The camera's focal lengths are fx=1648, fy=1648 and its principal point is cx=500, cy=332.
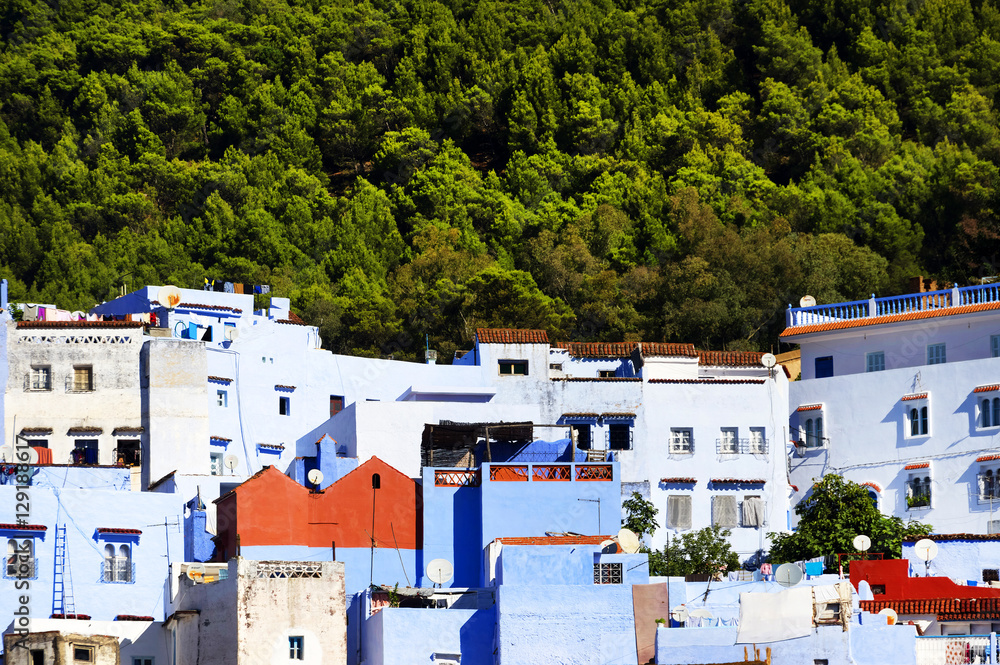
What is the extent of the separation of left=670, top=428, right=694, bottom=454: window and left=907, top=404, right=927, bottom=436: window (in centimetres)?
549

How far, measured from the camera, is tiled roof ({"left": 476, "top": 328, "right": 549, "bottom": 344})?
42.4 m

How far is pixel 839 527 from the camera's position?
3591cm

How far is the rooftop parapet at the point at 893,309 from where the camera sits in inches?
1646

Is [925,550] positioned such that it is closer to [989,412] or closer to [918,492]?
[918,492]

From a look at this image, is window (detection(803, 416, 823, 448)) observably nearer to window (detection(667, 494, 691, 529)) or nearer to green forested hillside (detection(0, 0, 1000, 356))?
window (detection(667, 494, 691, 529))

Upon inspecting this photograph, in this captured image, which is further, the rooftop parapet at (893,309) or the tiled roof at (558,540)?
the rooftop parapet at (893,309)

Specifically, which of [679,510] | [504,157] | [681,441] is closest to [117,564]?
[679,510]

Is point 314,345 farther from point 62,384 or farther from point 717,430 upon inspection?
point 717,430

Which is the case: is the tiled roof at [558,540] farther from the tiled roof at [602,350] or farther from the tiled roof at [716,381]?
the tiled roof at [602,350]

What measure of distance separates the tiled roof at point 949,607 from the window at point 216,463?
1683 cm

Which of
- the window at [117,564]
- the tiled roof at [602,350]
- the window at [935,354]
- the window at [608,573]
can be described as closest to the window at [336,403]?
the tiled roof at [602,350]

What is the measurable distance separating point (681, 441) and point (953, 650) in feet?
45.8

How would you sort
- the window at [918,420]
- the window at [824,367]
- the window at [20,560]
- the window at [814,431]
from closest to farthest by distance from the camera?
the window at [20,560], the window at [918,420], the window at [814,431], the window at [824,367]

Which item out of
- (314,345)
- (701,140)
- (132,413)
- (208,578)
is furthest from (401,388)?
(701,140)
